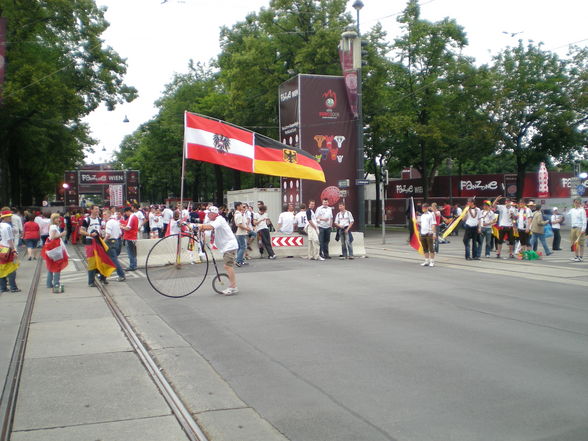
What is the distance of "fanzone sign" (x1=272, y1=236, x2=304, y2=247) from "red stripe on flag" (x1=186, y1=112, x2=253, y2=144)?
26.2 feet

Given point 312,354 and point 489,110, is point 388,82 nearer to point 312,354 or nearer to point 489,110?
point 489,110

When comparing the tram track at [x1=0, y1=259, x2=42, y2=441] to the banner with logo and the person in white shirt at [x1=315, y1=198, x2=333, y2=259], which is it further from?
the banner with logo

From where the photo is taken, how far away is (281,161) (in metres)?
12.5

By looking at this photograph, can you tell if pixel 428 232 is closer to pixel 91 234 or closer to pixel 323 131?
pixel 91 234

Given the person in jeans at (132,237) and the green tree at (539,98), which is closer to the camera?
the person in jeans at (132,237)

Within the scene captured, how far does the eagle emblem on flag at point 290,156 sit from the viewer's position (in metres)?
12.7

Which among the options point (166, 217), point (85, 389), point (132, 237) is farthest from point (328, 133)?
point (85, 389)

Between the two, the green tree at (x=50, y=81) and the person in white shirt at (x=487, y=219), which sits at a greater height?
the green tree at (x=50, y=81)

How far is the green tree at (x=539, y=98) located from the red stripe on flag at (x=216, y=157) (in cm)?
2917

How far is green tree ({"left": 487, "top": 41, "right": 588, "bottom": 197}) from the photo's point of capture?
3653 cm

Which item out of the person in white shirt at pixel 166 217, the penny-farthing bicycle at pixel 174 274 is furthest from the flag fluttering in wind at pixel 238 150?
the person in white shirt at pixel 166 217

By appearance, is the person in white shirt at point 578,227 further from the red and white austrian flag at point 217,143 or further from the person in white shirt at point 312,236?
the red and white austrian flag at point 217,143

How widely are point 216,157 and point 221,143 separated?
0.34 meters

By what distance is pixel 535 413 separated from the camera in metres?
4.67
